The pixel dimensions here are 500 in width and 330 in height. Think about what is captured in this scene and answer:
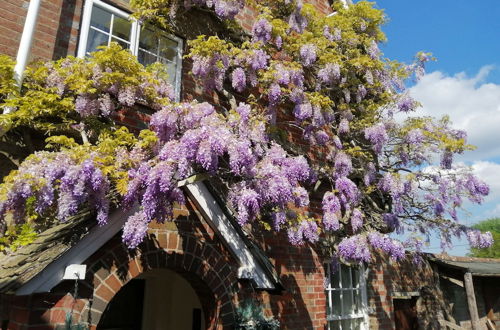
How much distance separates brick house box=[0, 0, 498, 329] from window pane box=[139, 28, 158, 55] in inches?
0.7

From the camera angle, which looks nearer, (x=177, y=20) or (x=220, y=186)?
(x=220, y=186)

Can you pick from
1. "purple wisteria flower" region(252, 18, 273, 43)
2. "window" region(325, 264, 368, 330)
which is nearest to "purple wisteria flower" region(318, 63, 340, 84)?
"purple wisteria flower" region(252, 18, 273, 43)

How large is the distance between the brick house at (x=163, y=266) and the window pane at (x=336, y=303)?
20 millimetres

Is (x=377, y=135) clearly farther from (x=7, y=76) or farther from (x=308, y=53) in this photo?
(x=7, y=76)

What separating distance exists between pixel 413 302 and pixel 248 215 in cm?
→ 814

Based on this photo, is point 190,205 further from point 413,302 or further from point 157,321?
point 413,302

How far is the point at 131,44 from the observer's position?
6.27 metres

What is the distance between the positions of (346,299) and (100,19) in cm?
730

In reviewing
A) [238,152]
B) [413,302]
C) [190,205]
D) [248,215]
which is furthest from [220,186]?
[413,302]

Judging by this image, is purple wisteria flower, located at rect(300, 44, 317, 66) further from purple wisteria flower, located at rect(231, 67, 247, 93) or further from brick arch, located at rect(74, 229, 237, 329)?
brick arch, located at rect(74, 229, 237, 329)

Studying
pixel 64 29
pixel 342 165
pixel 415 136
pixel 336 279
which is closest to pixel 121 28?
pixel 64 29

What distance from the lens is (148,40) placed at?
665 cm

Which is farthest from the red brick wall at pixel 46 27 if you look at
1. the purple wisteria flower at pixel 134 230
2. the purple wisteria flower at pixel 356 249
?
the purple wisteria flower at pixel 356 249

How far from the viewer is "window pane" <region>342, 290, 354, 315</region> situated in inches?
330
